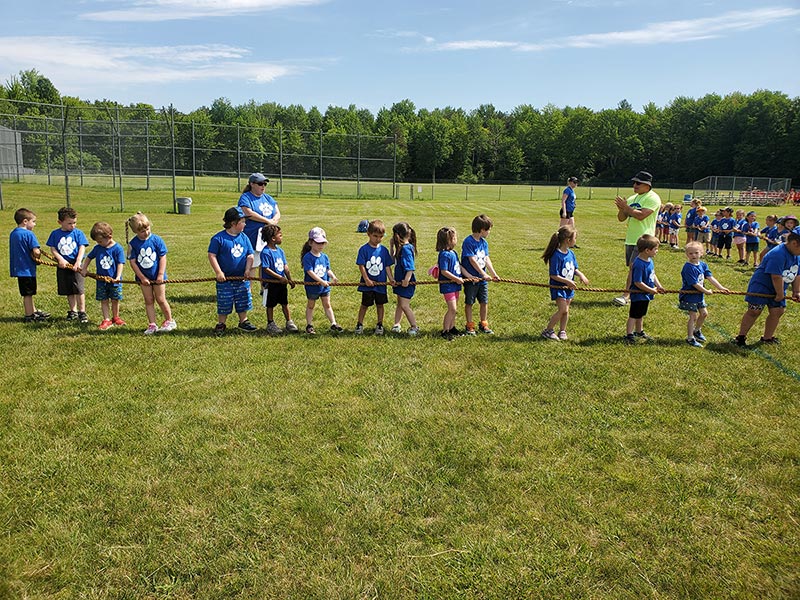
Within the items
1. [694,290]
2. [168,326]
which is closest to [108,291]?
[168,326]

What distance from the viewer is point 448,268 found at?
24.9 ft

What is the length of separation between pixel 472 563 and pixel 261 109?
375 feet

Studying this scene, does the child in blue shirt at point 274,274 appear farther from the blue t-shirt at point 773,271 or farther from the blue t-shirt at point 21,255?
the blue t-shirt at point 773,271

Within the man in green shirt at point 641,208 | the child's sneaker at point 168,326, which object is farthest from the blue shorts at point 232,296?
the man in green shirt at point 641,208

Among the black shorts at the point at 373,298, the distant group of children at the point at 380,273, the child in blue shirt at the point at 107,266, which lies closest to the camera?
the distant group of children at the point at 380,273

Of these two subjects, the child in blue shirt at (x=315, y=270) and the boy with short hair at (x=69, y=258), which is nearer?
the child in blue shirt at (x=315, y=270)

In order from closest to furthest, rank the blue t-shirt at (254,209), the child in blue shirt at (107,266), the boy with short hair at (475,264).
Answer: the boy with short hair at (475,264) < the child in blue shirt at (107,266) < the blue t-shirt at (254,209)

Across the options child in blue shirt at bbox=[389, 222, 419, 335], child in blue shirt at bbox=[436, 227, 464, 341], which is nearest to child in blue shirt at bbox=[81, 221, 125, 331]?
child in blue shirt at bbox=[389, 222, 419, 335]

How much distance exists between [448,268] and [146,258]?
4.13 metres

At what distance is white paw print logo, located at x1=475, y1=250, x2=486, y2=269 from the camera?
7.86m

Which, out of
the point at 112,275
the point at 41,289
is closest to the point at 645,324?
the point at 112,275

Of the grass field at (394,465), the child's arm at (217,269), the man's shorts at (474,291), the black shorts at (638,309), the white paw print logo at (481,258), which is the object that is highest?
the white paw print logo at (481,258)

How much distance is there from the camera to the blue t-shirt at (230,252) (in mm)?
7652

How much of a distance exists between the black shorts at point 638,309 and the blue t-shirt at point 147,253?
644 centimetres
